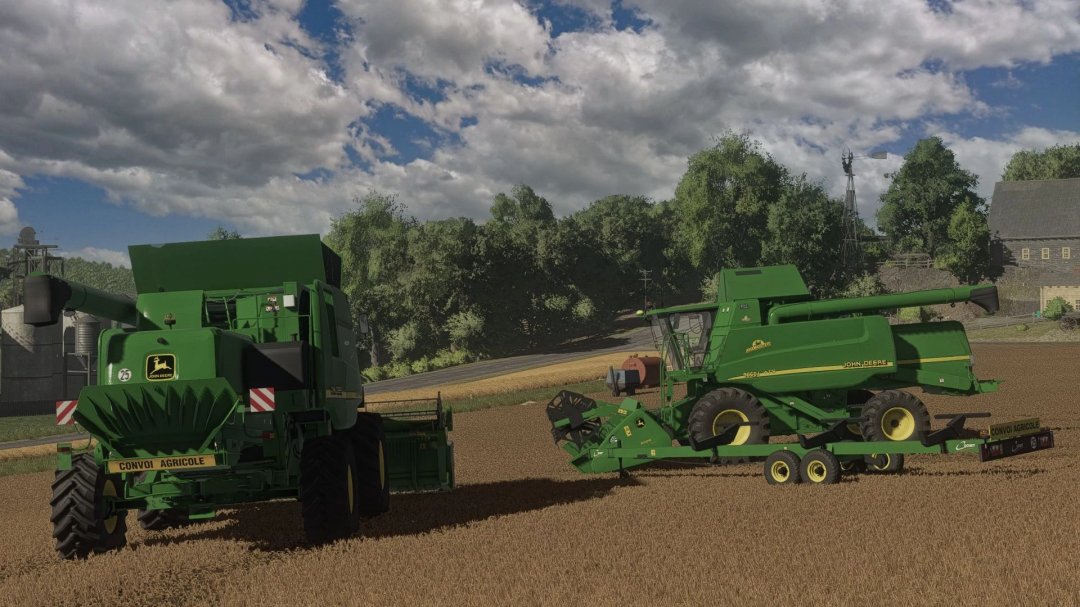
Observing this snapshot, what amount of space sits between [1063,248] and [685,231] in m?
34.8

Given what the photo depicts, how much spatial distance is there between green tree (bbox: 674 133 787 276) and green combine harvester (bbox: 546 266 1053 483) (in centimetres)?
7190

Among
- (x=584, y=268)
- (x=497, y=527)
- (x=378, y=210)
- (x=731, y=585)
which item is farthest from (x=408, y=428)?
(x=584, y=268)

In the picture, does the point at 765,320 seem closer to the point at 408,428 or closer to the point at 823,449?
the point at 823,449

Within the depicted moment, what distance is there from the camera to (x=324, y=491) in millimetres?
9984

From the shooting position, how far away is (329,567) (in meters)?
8.76

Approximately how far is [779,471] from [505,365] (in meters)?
53.5

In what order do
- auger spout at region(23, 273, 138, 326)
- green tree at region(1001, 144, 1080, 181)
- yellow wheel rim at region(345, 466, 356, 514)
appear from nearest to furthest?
auger spout at region(23, 273, 138, 326) < yellow wheel rim at region(345, 466, 356, 514) < green tree at region(1001, 144, 1080, 181)

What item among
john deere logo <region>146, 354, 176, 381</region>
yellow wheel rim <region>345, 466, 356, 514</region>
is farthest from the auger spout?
yellow wheel rim <region>345, 466, 356, 514</region>

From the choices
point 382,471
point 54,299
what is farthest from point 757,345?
point 54,299

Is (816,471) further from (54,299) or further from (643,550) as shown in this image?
(54,299)

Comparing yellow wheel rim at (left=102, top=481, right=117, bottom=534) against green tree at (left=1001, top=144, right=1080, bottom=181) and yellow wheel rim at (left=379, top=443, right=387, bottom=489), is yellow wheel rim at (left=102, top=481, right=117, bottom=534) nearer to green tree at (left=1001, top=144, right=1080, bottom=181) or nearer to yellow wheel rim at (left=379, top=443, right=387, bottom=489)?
yellow wheel rim at (left=379, top=443, right=387, bottom=489)

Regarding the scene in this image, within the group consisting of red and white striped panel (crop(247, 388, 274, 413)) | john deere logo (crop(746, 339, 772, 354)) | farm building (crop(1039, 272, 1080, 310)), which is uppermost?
farm building (crop(1039, 272, 1080, 310))

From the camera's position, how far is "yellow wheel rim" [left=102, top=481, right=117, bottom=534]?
9.95 m

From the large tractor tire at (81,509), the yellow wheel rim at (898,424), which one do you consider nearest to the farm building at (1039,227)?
the yellow wheel rim at (898,424)
